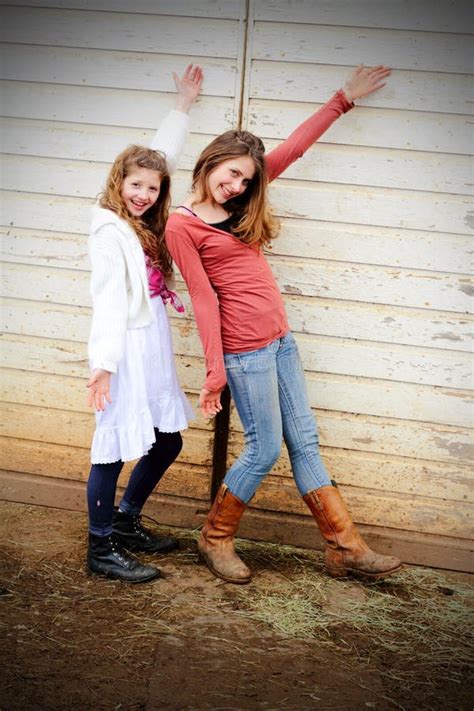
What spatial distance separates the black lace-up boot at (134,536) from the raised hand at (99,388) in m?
0.88

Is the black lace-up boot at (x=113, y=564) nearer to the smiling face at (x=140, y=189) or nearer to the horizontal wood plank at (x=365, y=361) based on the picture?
the horizontal wood plank at (x=365, y=361)

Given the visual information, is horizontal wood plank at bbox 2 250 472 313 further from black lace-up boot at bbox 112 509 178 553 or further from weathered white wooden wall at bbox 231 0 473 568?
black lace-up boot at bbox 112 509 178 553

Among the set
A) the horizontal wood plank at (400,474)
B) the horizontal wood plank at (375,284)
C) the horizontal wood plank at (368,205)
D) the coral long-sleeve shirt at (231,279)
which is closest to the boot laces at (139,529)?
the horizontal wood plank at (400,474)

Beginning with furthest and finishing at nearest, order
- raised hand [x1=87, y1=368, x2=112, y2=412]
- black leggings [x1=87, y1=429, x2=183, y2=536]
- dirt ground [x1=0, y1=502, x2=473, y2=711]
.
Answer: black leggings [x1=87, y1=429, x2=183, y2=536] < raised hand [x1=87, y1=368, x2=112, y2=412] < dirt ground [x1=0, y1=502, x2=473, y2=711]

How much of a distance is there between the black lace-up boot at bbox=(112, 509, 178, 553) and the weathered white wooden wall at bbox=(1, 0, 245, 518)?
36 cm

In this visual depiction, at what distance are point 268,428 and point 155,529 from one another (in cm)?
111

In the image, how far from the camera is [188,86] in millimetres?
3533

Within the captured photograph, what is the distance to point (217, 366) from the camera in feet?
10.2

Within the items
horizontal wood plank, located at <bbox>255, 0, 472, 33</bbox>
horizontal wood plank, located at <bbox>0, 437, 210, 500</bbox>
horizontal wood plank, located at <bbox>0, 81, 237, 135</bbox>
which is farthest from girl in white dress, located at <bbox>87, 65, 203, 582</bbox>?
horizontal wood plank, located at <bbox>255, 0, 472, 33</bbox>

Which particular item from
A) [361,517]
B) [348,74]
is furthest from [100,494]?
[348,74]

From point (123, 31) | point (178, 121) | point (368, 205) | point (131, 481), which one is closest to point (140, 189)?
point (178, 121)

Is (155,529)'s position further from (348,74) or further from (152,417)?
(348,74)

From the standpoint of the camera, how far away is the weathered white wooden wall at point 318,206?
3.46 metres

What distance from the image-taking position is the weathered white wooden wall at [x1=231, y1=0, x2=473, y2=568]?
3428mm
